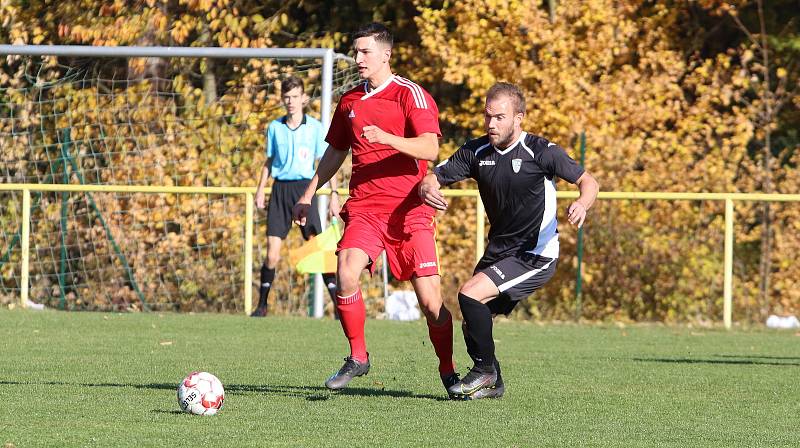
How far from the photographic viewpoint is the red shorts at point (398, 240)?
733 cm

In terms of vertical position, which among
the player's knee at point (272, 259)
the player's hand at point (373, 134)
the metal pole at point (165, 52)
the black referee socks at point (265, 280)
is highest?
the metal pole at point (165, 52)

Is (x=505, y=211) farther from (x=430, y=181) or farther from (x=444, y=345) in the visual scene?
(x=444, y=345)

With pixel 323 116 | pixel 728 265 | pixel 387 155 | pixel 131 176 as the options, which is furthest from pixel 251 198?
pixel 387 155

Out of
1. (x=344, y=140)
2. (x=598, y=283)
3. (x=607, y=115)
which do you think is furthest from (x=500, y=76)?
(x=344, y=140)

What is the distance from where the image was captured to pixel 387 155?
7.41 m

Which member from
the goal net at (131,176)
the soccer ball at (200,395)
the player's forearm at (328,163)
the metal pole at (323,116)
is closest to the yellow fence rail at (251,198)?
the goal net at (131,176)

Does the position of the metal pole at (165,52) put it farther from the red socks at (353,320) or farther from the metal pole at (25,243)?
the red socks at (353,320)

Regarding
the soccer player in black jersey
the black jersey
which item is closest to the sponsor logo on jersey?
the soccer player in black jersey

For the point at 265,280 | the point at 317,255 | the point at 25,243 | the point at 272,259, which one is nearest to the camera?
the point at 317,255

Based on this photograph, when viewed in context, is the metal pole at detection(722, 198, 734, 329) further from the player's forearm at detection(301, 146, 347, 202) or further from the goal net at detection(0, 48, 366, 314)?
the player's forearm at detection(301, 146, 347, 202)

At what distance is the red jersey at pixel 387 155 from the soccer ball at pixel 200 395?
1470 mm

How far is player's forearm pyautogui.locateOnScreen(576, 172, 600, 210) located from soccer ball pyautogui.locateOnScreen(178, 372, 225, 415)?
201 cm

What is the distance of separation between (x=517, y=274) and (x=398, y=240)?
663 millimetres

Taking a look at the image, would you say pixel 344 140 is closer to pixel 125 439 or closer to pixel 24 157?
pixel 125 439
